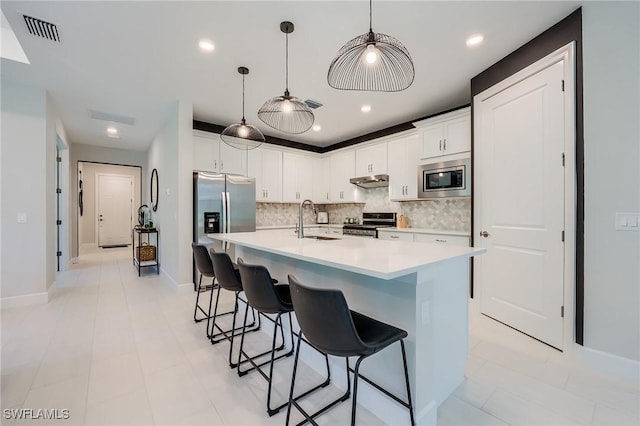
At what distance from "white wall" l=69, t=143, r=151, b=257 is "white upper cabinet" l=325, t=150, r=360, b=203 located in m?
4.42

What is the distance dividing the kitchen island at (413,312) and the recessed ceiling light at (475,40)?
1909 mm

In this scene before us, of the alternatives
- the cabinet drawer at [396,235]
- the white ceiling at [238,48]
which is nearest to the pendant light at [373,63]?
the white ceiling at [238,48]

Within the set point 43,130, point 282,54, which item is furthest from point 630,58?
point 43,130

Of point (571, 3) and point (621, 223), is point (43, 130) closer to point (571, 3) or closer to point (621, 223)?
point (571, 3)

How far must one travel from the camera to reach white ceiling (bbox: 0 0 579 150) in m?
2.03

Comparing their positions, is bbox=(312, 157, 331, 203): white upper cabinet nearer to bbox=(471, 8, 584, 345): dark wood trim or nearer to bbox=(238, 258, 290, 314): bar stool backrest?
bbox=(471, 8, 584, 345): dark wood trim

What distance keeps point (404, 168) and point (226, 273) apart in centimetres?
332

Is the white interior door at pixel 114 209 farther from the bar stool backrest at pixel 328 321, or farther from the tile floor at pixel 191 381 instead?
the bar stool backrest at pixel 328 321

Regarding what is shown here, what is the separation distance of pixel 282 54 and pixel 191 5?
856 millimetres

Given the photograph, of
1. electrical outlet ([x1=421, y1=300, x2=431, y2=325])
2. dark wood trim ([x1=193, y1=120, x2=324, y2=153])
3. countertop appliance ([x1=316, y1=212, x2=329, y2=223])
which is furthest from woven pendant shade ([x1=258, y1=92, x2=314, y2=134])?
countertop appliance ([x1=316, y1=212, x2=329, y2=223])

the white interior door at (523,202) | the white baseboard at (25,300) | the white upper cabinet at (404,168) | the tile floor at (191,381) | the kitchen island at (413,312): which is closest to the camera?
the kitchen island at (413,312)

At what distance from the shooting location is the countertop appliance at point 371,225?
4.67 meters

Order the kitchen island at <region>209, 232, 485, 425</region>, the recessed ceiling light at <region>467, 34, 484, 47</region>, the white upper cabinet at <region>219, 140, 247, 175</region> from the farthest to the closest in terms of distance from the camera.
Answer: the white upper cabinet at <region>219, 140, 247, 175</region>, the recessed ceiling light at <region>467, 34, 484, 47</region>, the kitchen island at <region>209, 232, 485, 425</region>

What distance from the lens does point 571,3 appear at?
78.1 inches
